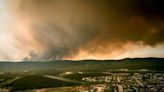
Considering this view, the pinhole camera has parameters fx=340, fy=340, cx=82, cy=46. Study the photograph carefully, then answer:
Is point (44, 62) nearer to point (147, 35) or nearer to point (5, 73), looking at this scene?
point (5, 73)

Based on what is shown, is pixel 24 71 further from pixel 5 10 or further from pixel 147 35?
pixel 147 35

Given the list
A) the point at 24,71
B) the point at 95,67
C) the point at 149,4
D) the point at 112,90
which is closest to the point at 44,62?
the point at 24,71

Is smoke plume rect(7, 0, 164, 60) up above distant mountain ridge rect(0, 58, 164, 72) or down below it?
above

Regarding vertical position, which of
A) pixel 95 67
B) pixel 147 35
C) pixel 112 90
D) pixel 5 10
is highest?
pixel 5 10

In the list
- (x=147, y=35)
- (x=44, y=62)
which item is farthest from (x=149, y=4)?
(x=44, y=62)

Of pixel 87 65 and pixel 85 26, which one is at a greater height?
pixel 85 26

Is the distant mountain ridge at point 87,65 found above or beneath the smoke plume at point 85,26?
→ beneath

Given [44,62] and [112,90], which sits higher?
[44,62]
